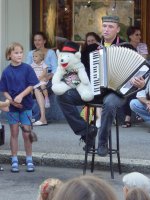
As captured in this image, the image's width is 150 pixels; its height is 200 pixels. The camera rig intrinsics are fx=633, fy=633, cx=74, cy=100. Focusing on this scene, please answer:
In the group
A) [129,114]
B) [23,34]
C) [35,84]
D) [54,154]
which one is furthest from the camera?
[23,34]

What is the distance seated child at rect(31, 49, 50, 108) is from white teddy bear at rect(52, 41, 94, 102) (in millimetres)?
3550

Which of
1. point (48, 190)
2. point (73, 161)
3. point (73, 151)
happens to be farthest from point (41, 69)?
point (48, 190)

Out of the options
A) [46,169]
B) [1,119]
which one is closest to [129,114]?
[1,119]

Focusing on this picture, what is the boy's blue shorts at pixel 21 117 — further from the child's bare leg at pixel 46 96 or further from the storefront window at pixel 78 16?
the storefront window at pixel 78 16

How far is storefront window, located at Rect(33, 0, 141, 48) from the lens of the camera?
1218 cm

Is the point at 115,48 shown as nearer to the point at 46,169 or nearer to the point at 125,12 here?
the point at 46,169

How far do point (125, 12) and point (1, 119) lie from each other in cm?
315

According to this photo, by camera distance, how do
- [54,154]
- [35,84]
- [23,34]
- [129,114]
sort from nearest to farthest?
[35,84]
[54,154]
[129,114]
[23,34]

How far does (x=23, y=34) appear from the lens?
39.1 ft

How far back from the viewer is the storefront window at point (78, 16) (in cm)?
1218

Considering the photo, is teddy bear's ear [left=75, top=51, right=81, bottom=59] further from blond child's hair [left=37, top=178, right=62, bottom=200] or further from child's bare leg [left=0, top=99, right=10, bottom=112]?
blond child's hair [left=37, top=178, right=62, bottom=200]

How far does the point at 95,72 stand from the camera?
7289mm

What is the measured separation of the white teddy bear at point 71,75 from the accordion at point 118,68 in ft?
0.65

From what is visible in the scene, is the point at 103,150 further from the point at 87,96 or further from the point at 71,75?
the point at 71,75
